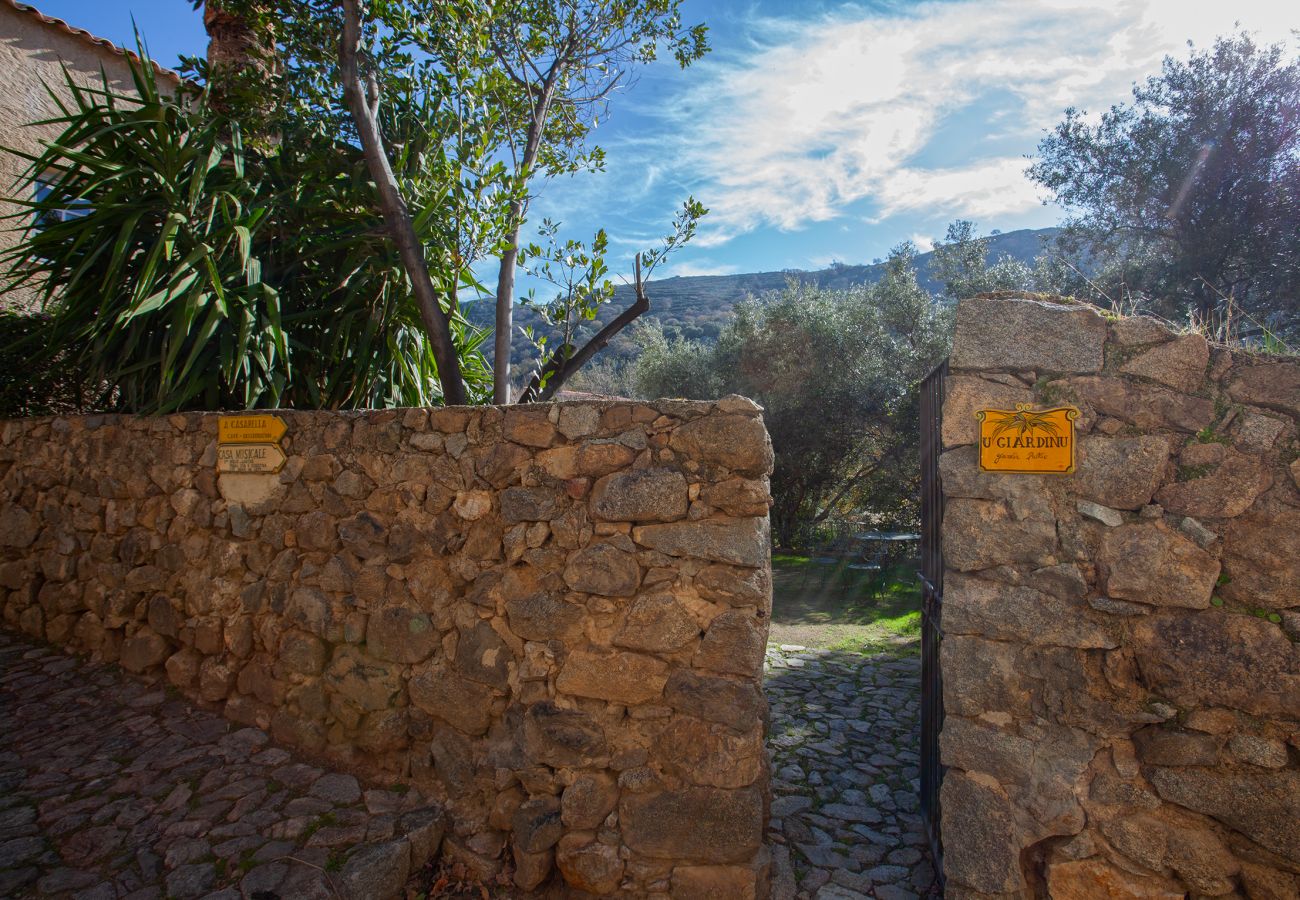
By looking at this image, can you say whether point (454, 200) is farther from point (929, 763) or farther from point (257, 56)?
point (929, 763)

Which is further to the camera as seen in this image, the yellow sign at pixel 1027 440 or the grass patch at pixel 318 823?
the grass patch at pixel 318 823

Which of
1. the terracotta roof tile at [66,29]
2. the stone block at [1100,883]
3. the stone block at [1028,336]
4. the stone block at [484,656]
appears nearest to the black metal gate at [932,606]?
the stone block at [1028,336]

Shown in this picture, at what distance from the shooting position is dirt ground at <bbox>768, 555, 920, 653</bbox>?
687cm

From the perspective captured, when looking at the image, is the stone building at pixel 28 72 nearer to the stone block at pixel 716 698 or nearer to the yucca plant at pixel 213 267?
the yucca plant at pixel 213 267

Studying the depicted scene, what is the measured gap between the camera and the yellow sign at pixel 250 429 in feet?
12.7

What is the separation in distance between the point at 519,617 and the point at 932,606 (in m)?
1.85

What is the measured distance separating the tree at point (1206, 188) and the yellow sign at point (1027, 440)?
20.6 feet

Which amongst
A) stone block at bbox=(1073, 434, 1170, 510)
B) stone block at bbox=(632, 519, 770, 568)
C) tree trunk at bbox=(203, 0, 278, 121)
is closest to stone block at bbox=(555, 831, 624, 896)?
stone block at bbox=(632, 519, 770, 568)

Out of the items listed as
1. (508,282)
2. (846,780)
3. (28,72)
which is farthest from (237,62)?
(846,780)

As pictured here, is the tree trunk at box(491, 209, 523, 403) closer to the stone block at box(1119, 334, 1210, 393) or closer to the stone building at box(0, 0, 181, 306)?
the stone block at box(1119, 334, 1210, 393)

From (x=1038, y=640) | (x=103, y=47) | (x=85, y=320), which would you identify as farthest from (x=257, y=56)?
(x=1038, y=640)

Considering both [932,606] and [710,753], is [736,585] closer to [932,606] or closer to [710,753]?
[710,753]

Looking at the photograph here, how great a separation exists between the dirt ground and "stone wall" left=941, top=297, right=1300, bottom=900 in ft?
13.2

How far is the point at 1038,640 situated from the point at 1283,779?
77 centimetres
